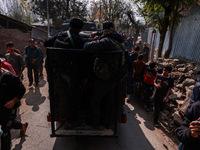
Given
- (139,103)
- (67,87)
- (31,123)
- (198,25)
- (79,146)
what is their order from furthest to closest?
(198,25) → (139,103) → (31,123) → (79,146) → (67,87)

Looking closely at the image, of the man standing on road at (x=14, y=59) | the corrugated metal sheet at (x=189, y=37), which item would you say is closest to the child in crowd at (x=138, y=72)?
the corrugated metal sheet at (x=189, y=37)

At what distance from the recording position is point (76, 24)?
2371 millimetres

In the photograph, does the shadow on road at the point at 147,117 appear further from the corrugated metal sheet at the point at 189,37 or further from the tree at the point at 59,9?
the tree at the point at 59,9

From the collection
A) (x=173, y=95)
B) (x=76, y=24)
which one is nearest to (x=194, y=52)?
(x=173, y=95)

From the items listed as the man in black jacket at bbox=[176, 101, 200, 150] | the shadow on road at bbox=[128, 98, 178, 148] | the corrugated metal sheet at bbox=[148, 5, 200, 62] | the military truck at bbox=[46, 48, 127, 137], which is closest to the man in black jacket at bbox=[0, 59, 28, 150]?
the military truck at bbox=[46, 48, 127, 137]

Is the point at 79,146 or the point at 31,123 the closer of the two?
the point at 79,146

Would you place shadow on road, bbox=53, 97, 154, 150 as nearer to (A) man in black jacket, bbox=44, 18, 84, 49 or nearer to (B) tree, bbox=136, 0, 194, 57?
(A) man in black jacket, bbox=44, 18, 84, 49

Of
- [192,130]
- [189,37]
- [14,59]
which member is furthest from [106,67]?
[189,37]

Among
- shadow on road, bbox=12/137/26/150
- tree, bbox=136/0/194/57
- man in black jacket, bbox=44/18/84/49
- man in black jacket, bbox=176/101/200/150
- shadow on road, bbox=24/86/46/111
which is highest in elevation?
tree, bbox=136/0/194/57

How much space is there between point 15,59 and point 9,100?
Answer: 2.82 m

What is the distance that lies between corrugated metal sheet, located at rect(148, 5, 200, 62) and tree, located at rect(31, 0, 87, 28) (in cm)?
1723

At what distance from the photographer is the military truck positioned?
2.24 metres

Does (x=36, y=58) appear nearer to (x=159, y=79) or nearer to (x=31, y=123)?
(x=31, y=123)

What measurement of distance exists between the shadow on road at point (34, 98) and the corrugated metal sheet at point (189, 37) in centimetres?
664
